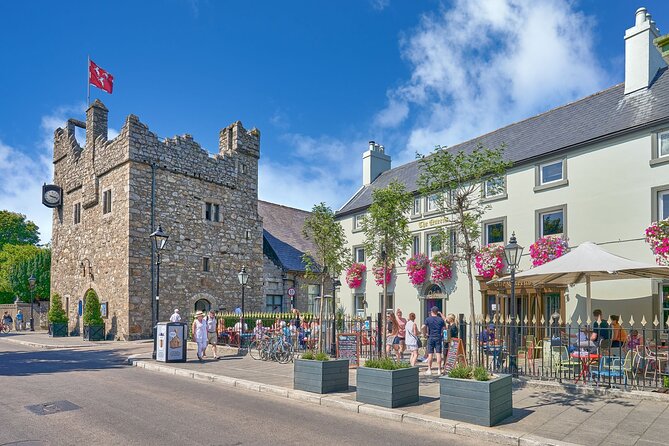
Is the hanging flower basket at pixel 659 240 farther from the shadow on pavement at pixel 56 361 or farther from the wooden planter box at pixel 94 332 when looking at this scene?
the wooden planter box at pixel 94 332

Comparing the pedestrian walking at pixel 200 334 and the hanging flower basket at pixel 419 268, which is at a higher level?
the hanging flower basket at pixel 419 268

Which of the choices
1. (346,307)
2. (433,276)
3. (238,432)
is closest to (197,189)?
(346,307)

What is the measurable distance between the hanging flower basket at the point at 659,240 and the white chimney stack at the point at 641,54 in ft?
21.7

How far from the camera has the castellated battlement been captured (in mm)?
25078

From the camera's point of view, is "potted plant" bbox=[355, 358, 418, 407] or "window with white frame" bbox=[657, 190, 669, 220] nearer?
"potted plant" bbox=[355, 358, 418, 407]

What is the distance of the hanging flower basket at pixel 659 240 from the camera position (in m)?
14.5

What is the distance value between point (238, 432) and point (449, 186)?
7.04 metres

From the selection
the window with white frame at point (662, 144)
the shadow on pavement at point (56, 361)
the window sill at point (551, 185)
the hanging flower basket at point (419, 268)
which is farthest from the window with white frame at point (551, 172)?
the shadow on pavement at point (56, 361)

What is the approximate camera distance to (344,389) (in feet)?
35.0

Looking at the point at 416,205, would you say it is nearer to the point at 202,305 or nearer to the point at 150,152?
the point at 202,305

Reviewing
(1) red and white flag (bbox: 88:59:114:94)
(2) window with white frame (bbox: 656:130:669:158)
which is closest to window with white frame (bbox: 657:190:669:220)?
(2) window with white frame (bbox: 656:130:669:158)

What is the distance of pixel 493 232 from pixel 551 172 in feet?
12.1

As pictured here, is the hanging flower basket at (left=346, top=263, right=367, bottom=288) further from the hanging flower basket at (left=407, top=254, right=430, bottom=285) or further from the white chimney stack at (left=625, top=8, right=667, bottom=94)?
the white chimney stack at (left=625, top=8, right=667, bottom=94)

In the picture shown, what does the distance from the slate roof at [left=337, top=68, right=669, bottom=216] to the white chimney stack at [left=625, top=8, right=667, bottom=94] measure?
0.34 meters
